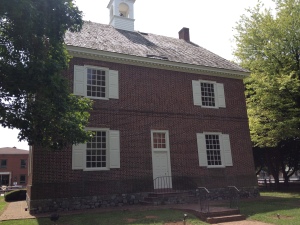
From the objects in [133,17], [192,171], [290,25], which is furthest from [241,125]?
[133,17]

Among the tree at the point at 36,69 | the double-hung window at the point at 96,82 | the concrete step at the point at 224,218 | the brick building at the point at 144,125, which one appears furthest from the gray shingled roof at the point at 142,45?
the concrete step at the point at 224,218

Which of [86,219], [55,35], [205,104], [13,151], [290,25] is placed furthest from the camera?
[13,151]

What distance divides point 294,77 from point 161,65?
9.29 m

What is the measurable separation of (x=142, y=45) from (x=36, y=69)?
1047cm

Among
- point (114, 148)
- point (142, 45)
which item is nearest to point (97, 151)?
point (114, 148)

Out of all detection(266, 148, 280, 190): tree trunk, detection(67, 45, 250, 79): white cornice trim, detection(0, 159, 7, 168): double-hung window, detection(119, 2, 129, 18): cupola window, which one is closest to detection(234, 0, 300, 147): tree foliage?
detection(67, 45, 250, 79): white cornice trim

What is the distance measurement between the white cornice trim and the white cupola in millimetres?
5810

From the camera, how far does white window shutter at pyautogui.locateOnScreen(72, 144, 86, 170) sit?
12.2 meters

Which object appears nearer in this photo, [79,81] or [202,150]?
[79,81]

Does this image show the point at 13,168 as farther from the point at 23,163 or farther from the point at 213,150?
the point at 213,150

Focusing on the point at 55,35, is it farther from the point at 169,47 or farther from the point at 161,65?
the point at 169,47

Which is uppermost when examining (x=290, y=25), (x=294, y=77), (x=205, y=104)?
(x=290, y=25)

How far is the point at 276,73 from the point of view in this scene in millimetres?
18438

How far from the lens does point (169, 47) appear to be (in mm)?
18531
